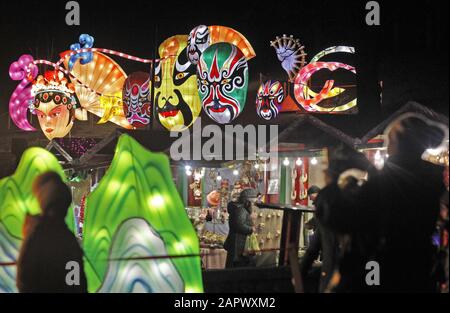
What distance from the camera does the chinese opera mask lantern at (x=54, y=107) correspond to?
1353 centimetres

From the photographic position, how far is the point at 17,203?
6.91m

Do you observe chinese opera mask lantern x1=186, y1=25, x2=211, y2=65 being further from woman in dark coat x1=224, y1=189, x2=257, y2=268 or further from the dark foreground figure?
the dark foreground figure

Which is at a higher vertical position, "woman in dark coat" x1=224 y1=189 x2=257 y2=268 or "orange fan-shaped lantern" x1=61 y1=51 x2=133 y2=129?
"orange fan-shaped lantern" x1=61 y1=51 x2=133 y2=129

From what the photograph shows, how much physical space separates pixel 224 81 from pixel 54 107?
4492 millimetres

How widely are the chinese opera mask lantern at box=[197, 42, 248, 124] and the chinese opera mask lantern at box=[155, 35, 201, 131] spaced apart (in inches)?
42.3

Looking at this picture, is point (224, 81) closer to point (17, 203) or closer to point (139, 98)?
point (139, 98)

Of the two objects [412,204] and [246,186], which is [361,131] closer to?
[412,204]

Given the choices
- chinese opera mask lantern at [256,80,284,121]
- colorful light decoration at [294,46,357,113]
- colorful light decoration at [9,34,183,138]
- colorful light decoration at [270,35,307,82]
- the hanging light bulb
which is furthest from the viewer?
colorful light decoration at [9,34,183,138]

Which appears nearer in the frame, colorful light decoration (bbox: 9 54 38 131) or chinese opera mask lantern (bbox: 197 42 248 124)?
chinese opera mask lantern (bbox: 197 42 248 124)

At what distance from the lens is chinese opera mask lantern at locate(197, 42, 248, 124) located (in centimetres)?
1110

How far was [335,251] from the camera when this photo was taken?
18.3ft

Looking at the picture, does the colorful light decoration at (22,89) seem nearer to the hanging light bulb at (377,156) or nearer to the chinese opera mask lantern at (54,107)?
the chinese opera mask lantern at (54,107)

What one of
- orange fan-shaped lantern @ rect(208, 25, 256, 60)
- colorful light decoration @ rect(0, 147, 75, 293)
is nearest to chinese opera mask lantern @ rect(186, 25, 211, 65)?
orange fan-shaped lantern @ rect(208, 25, 256, 60)

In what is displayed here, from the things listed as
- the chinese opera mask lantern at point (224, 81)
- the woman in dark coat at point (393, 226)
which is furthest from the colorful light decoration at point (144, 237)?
the chinese opera mask lantern at point (224, 81)
